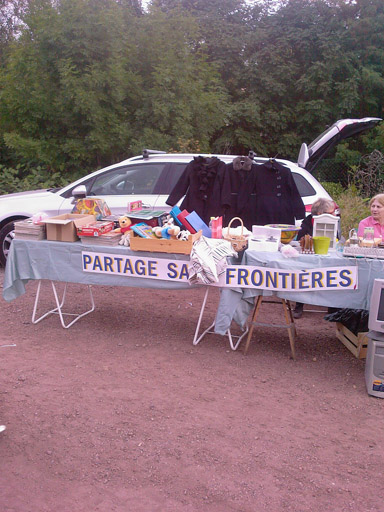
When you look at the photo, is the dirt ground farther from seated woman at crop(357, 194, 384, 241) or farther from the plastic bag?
seated woman at crop(357, 194, 384, 241)

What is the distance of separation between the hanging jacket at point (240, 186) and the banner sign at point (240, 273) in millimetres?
1524

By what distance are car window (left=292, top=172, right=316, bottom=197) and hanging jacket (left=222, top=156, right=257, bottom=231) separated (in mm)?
1192

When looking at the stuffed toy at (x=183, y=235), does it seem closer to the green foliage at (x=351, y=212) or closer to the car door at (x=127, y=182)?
the car door at (x=127, y=182)

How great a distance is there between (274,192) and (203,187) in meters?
0.82

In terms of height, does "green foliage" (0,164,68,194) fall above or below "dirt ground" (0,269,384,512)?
above

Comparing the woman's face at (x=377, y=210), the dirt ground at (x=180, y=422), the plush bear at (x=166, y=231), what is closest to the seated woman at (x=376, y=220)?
the woman's face at (x=377, y=210)

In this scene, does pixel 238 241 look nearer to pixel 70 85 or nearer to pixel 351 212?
pixel 351 212

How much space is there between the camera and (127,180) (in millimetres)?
7867

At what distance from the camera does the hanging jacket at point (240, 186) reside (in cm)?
628

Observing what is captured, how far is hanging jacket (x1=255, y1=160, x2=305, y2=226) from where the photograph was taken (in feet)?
20.8

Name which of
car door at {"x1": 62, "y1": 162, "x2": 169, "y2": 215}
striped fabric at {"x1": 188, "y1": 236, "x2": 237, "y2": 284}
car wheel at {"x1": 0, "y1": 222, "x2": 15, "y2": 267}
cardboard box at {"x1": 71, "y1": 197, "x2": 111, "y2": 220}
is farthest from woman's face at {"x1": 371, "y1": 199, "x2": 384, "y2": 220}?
car wheel at {"x1": 0, "y1": 222, "x2": 15, "y2": 267}

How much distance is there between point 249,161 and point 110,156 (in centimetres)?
623

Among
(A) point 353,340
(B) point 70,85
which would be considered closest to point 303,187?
(A) point 353,340

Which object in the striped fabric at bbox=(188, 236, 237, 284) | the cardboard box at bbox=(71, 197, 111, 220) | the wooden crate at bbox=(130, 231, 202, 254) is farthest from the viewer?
the cardboard box at bbox=(71, 197, 111, 220)
